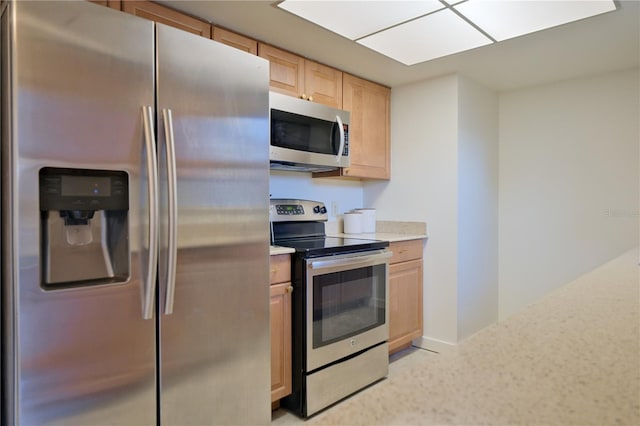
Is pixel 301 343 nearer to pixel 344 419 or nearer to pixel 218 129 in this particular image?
pixel 218 129

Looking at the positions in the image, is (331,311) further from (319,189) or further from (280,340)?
(319,189)

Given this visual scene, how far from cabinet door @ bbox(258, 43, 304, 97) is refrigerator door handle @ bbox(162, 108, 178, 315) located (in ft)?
3.73

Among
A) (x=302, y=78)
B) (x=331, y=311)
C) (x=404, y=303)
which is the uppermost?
(x=302, y=78)

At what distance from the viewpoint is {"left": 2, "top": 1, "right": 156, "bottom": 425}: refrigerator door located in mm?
1171

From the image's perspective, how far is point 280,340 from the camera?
212cm

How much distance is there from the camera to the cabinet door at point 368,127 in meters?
3.04

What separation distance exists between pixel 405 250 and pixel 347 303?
2.65 ft

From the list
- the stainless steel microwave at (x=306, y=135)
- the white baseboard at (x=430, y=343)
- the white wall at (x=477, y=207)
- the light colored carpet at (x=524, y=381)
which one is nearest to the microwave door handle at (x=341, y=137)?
the stainless steel microwave at (x=306, y=135)

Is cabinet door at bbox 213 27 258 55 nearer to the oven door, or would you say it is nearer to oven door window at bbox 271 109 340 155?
oven door window at bbox 271 109 340 155

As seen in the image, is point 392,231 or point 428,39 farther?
point 392,231

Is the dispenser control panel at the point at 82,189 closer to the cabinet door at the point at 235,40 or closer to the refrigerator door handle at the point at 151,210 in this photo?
the refrigerator door handle at the point at 151,210

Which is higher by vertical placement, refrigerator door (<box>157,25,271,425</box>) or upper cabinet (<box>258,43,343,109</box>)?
upper cabinet (<box>258,43,343,109</box>)

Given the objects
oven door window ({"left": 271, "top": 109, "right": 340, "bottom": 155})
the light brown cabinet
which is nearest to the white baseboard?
the light brown cabinet

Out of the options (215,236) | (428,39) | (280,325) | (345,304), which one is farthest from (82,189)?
(428,39)
